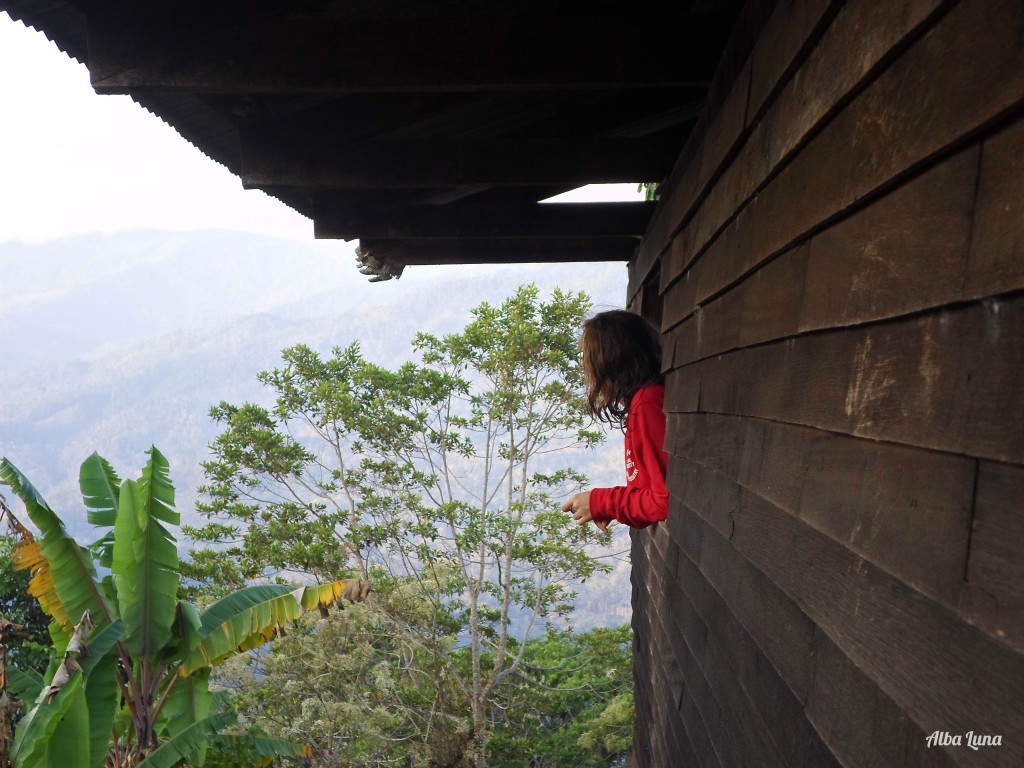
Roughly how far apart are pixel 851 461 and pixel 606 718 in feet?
43.2

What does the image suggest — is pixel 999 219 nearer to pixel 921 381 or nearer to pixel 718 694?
pixel 921 381

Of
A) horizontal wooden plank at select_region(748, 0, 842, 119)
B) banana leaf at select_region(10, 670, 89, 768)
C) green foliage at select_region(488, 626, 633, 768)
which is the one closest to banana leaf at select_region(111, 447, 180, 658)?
banana leaf at select_region(10, 670, 89, 768)

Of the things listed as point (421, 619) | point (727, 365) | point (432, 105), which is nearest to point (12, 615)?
point (421, 619)

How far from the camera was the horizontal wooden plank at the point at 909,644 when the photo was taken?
680mm

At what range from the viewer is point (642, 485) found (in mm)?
2854

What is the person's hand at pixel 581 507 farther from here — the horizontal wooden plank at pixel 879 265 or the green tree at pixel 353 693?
the green tree at pixel 353 693

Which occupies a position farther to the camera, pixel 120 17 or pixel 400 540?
pixel 400 540

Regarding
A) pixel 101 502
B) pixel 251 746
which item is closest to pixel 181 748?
pixel 251 746

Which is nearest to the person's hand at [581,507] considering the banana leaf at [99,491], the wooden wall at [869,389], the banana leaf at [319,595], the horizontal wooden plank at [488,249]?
the wooden wall at [869,389]

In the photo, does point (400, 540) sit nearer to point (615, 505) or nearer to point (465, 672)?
point (465, 672)

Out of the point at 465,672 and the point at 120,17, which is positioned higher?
the point at 120,17

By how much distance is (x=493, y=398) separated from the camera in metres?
14.4

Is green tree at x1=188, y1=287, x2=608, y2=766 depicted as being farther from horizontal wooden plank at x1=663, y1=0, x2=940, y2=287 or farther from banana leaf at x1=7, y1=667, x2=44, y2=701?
horizontal wooden plank at x1=663, y1=0, x2=940, y2=287

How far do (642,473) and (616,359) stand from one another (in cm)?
39
